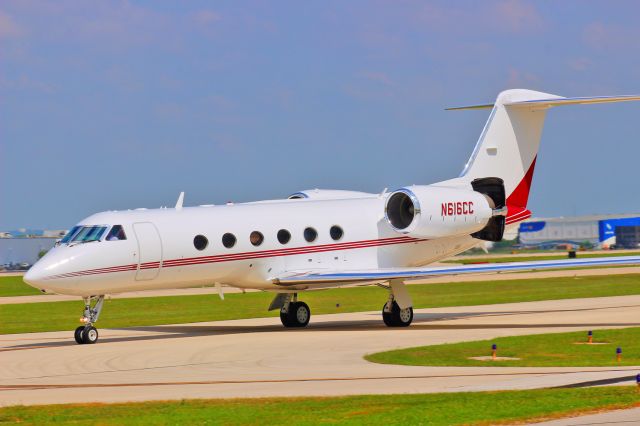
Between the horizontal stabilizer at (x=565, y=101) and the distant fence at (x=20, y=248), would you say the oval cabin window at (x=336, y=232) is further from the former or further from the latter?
the distant fence at (x=20, y=248)

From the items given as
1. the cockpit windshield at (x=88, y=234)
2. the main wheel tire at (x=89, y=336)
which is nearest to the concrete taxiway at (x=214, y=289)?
the cockpit windshield at (x=88, y=234)

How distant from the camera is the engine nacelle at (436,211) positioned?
32844 mm

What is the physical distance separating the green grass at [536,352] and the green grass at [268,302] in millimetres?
14356

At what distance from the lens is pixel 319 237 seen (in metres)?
32.7

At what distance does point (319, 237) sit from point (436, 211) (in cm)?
347

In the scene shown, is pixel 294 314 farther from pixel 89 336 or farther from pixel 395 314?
pixel 89 336

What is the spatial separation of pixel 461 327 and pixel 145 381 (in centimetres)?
1304

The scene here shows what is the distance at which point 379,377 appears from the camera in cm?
2027

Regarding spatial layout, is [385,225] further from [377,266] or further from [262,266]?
[262,266]

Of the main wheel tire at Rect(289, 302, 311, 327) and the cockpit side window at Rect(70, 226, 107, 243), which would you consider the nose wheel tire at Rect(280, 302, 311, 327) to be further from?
the cockpit side window at Rect(70, 226, 107, 243)

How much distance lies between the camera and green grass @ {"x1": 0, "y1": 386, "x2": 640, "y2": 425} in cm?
1537

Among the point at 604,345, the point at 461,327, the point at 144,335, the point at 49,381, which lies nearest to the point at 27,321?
the point at 144,335

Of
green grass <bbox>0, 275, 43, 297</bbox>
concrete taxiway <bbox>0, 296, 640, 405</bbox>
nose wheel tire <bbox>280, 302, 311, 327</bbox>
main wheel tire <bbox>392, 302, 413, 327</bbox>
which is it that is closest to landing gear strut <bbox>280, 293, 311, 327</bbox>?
nose wheel tire <bbox>280, 302, 311, 327</bbox>

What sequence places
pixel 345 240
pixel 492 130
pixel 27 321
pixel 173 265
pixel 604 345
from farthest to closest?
pixel 27 321
pixel 492 130
pixel 345 240
pixel 173 265
pixel 604 345
